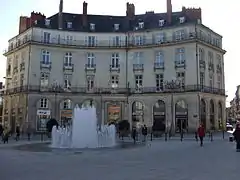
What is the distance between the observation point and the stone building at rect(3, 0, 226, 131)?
4941 cm

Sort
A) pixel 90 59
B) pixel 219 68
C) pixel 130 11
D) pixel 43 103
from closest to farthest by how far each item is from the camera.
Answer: pixel 43 103
pixel 90 59
pixel 219 68
pixel 130 11

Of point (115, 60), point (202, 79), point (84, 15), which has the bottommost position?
point (202, 79)

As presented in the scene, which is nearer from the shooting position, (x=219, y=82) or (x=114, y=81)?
(x=114, y=81)

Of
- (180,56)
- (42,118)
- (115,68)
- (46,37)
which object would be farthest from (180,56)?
(42,118)

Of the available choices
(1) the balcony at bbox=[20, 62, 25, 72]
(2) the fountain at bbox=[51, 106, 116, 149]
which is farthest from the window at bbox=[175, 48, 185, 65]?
(2) the fountain at bbox=[51, 106, 116, 149]

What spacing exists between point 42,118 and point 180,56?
74.2 ft

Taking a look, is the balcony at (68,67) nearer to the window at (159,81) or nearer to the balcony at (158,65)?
the balcony at (158,65)

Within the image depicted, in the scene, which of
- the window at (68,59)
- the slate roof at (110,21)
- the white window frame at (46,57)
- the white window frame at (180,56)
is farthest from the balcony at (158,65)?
the white window frame at (46,57)

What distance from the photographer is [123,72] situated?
53500mm

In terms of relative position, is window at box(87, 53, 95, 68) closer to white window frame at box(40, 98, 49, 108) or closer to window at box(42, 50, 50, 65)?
window at box(42, 50, 50, 65)

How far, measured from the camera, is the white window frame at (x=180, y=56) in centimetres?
5008

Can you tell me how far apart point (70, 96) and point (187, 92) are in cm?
1761

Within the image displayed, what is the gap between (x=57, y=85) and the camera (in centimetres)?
5194

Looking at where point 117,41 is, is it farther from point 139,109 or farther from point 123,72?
point 139,109
